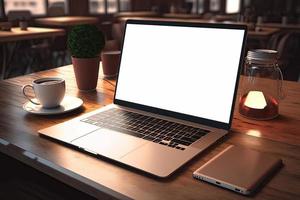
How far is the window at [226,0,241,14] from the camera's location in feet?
35.0

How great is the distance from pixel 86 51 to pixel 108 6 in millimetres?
7285

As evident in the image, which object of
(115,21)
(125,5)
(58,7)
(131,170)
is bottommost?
(131,170)

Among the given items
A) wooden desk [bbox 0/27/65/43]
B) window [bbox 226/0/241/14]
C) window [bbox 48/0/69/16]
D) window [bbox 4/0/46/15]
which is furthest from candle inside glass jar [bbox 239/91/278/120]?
window [bbox 226/0/241/14]

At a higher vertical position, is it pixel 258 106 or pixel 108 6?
pixel 108 6

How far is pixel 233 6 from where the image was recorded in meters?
10.8

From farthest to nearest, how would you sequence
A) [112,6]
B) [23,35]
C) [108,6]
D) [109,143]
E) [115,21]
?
[112,6]
[108,6]
[115,21]
[23,35]
[109,143]

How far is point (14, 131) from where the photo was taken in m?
0.87

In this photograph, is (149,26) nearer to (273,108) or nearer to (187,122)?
(187,122)

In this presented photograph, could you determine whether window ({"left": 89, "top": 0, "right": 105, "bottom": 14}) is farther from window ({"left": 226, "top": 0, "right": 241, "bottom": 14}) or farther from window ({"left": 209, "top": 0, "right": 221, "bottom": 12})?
window ({"left": 226, "top": 0, "right": 241, "bottom": 14})

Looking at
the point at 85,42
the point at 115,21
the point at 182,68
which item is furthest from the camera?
the point at 115,21

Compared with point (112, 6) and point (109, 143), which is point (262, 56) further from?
point (112, 6)

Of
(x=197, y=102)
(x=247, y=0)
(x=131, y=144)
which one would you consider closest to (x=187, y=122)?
(x=197, y=102)

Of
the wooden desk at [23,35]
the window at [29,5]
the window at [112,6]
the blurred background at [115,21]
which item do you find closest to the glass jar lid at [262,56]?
the blurred background at [115,21]

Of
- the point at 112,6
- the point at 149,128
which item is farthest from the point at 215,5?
the point at 149,128
